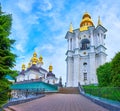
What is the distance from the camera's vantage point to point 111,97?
1005cm

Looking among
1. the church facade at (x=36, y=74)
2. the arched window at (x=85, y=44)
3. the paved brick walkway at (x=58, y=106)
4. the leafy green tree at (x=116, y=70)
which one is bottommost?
the paved brick walkway at (x=58, y=106)

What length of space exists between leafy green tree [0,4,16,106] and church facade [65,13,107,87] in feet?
117

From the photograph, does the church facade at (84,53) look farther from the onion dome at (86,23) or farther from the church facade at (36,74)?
the church facade at (36,74)

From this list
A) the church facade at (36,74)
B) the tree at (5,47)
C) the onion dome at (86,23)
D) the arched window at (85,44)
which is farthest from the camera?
the church facade at (36,74)

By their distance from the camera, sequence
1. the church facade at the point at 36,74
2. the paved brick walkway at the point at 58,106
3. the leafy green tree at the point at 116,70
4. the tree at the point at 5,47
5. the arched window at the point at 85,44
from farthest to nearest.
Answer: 1. the church facade at the point at 36,74
2. the arched window at the point at 85,44
3. the leafy green tree at the point at 116,70
4. the paved brick walkway at the point at 58,106
5. the tree at the point at 5,47

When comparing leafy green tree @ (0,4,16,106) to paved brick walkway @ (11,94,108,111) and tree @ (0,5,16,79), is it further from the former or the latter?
paved brick walkway @ (11,94,108,111)

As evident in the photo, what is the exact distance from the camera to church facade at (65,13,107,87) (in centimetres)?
4431

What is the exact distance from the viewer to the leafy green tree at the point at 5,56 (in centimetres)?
783

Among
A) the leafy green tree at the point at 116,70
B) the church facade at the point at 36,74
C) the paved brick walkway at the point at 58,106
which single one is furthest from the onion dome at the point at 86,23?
the paved brick walkway at the point at 58,106

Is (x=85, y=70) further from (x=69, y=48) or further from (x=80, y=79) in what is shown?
(x=69, y=48)

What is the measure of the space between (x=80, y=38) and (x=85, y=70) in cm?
954

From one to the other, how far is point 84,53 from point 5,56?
3998 cm

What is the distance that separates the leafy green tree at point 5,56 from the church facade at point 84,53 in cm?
3551

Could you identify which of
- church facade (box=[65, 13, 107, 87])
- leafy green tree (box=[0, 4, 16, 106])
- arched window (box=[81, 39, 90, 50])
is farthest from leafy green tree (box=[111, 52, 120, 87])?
arched window (box=[81, 39, 90, 50])
